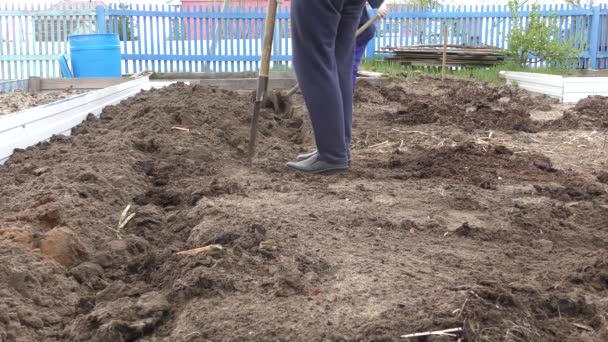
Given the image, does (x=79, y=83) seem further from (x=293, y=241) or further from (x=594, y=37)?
(x=594, y=37)

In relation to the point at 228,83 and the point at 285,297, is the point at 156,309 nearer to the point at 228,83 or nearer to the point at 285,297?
the point at 285,297

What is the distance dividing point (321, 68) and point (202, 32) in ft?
34.0

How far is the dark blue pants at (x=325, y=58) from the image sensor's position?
10.8 ft

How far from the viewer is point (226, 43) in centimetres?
1328

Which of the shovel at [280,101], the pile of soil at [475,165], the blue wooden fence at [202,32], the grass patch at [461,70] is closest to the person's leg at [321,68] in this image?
the pile of soil at [475,165]

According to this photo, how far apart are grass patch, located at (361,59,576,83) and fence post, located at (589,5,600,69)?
2.65 m

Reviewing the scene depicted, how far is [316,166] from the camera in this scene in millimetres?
3512

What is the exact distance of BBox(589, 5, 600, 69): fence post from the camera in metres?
13.6

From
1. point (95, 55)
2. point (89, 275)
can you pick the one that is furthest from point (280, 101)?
point (89, 275)

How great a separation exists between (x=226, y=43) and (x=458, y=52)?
4.59 metres

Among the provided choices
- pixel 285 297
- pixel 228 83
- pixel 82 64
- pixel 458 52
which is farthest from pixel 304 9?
pixel 458 52

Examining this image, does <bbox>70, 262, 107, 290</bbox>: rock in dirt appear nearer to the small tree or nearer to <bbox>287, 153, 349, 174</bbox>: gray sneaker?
<bbox>287, 153, 349, 174</bbox>: gray sneaker

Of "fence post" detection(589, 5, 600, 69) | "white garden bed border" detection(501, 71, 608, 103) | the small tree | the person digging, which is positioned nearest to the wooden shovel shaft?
the person digging

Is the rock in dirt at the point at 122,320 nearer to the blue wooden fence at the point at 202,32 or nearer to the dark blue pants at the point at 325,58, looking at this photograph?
the dark blue pants at the point at 325,58
